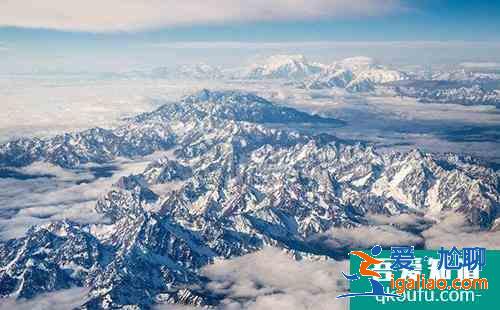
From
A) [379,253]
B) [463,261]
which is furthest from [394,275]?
[463,261]

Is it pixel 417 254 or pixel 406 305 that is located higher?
pixel 417 254

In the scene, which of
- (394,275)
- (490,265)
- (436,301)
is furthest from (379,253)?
(490,265)

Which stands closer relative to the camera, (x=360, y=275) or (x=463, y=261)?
(x=463, y=261)

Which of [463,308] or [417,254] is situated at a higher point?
[417,254]

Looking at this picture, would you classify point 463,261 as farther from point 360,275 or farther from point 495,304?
point 360,275

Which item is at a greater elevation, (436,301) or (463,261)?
(463,261)

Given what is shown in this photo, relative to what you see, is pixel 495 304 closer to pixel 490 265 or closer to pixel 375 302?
pixel 490 265

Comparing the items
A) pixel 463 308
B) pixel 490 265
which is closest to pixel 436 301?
pixel 463 308

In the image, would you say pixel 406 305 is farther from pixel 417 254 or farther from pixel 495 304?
pixel 495 304
